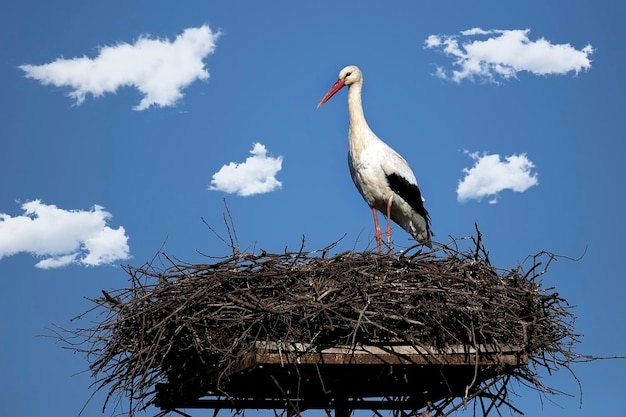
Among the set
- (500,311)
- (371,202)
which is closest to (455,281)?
(500,311)

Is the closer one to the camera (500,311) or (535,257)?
(500,311)

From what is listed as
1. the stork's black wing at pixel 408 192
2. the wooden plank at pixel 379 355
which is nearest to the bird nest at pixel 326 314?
the wooden plank at pixel 379 355

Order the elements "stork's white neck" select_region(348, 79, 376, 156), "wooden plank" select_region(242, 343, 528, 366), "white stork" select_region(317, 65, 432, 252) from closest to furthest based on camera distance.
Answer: "wooden plank" select_region(242, 343, 528, 366)
"white stork" select_region(317, 65, 432, 252)
"stork's white neck" select_region(348, 79, 376, 156)

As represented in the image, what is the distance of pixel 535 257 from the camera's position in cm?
671

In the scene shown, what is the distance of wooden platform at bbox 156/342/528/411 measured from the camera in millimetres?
5723

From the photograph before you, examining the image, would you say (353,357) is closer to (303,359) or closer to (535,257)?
(303,359)

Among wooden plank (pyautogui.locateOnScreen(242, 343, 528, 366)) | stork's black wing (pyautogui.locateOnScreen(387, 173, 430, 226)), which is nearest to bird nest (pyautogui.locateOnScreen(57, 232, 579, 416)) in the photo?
wooden plank (pyautogui.locateOnScreen(242, 343, 528, 366))

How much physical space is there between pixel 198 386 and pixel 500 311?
1999 mm

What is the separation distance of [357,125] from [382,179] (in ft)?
2.38

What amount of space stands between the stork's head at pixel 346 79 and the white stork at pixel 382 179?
5.9 inches

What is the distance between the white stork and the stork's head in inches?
5.9

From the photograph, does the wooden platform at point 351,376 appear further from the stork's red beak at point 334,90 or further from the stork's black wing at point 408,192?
the stork's red beak at point 334,90

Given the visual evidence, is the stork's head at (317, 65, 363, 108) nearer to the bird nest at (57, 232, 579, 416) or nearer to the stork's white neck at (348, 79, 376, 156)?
the stork's white neck at (348, 79, 376, 156)

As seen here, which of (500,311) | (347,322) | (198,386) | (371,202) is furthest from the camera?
(371,202)
